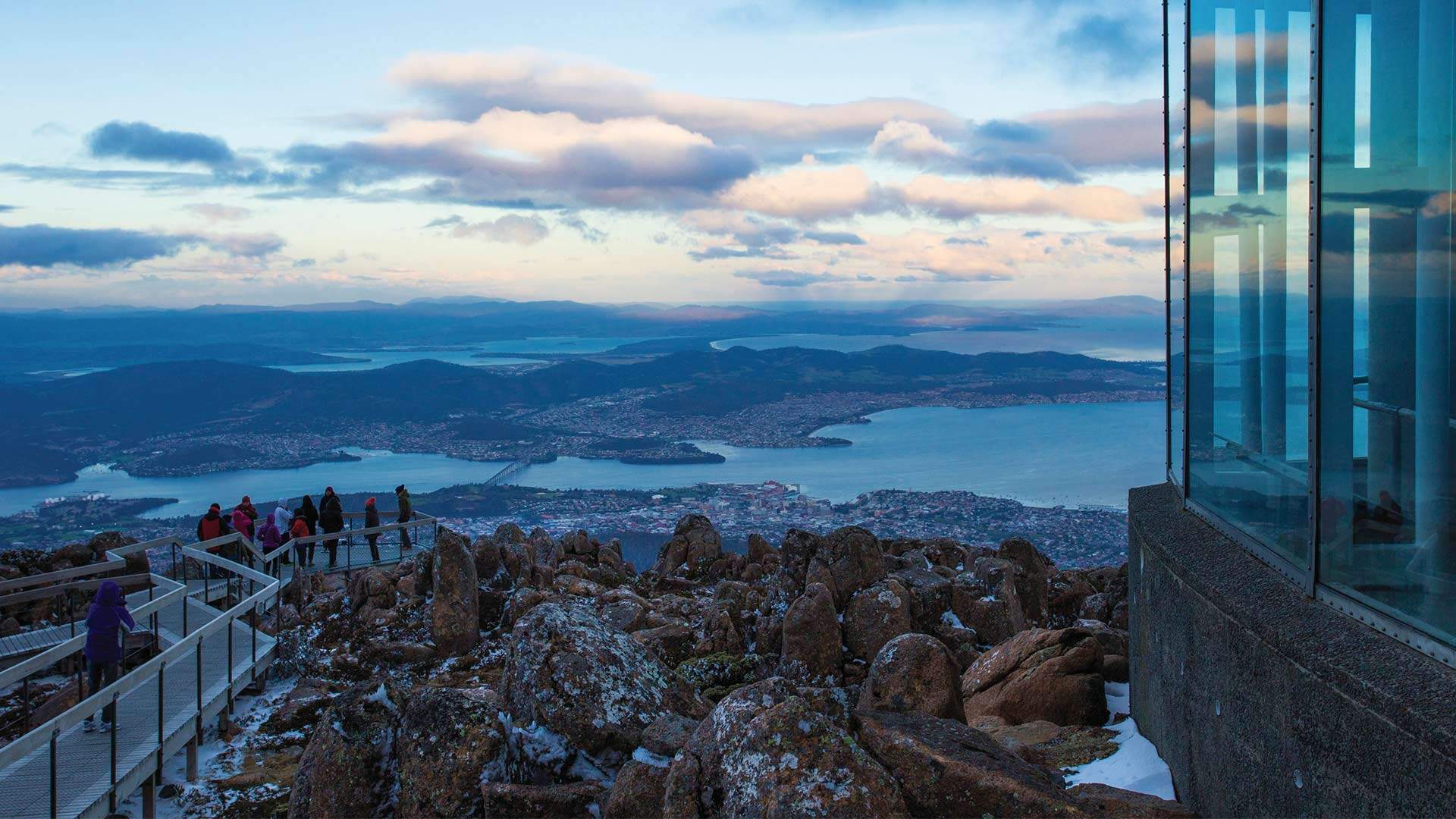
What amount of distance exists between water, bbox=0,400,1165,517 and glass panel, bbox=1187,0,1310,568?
2969 inches

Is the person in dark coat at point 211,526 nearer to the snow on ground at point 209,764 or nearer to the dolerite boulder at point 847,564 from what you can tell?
the snow on ground at point 209,764

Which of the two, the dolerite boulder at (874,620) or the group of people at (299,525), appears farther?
the group of people at (299,525)

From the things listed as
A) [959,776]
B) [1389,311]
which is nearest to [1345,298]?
[1389,311]

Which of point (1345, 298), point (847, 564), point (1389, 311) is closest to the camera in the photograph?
point (1389, 311)

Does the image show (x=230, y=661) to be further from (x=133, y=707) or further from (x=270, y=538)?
(x=270, y=538)

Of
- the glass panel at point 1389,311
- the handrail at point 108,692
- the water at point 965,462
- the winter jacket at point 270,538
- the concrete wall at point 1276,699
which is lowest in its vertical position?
the water at point 965,462

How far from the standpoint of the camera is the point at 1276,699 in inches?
180

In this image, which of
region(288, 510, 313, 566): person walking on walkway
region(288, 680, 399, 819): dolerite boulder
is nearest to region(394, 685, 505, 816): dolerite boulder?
region(288, 680, 399, 819): dolerite boulder

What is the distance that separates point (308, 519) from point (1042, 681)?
18.7 m

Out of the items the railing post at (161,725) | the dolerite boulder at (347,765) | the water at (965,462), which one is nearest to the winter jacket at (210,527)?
the railing post at (161,725)

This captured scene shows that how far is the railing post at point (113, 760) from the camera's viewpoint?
28.7 ft

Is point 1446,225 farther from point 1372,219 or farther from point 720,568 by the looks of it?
point 720,568

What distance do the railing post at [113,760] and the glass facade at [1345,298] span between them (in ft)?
28.9

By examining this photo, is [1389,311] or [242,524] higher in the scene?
[1389,311]
